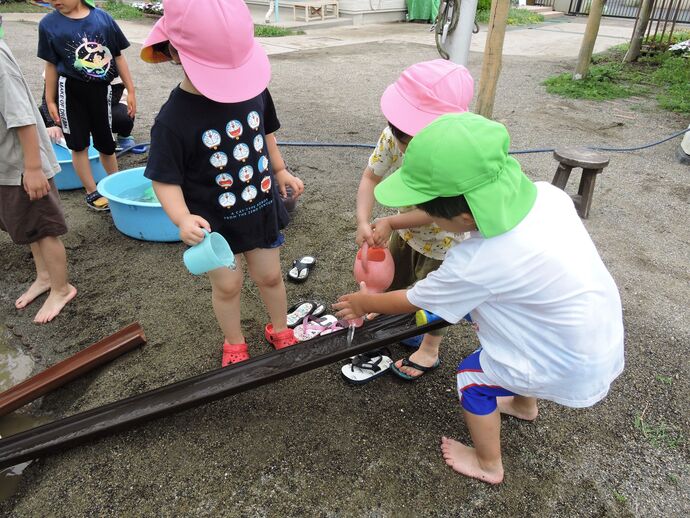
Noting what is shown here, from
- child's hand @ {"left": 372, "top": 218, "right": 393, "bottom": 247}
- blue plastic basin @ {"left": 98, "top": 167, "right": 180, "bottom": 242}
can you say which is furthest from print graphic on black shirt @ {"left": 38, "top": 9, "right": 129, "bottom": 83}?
child's hand @ {"left": 372, "top": 218, "right": 393, "bottom": 247}

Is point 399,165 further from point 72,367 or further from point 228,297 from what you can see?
point 72,367

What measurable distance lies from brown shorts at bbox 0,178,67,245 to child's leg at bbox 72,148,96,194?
4.05 feet

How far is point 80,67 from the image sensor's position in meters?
3.25

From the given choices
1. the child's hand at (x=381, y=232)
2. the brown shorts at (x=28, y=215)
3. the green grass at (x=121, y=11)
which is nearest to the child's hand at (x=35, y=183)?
the brown shorts at (x=28, y=215)

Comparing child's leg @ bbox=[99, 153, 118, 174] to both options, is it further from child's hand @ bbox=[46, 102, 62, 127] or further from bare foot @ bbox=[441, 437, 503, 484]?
bare foot @ bbox=[441, 437, 503, 484]

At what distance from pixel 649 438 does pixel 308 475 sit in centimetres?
141

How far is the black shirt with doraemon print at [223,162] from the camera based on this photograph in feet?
5.54

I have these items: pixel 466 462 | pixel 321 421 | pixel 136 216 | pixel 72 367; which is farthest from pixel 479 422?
pixel 136 216

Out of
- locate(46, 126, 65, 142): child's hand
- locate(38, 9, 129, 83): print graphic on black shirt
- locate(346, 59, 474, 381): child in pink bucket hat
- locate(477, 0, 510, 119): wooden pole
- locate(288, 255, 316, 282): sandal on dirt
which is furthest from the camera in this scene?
locate(477, 0, 510, 119): wooden pole

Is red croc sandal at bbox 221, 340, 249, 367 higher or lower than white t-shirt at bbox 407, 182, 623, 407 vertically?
lower

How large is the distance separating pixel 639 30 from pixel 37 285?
10.7 m

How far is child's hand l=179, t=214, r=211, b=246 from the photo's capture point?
5.47 feet

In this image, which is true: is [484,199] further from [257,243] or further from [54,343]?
[54,343]

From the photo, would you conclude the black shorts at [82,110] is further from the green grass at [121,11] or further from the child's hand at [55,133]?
the green grass at [121,11]
